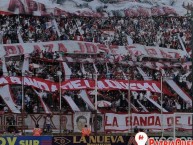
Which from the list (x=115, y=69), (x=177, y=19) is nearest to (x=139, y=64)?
(x=115, y=69)

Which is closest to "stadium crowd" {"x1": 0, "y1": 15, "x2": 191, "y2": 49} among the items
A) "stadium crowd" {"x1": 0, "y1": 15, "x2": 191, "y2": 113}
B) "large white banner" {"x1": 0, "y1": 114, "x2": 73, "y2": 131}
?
"stadium crowd" {"x1": 0, "y1": 15, "x2": 191, "y2": 113}

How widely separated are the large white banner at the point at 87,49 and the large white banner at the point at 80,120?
13.3ft

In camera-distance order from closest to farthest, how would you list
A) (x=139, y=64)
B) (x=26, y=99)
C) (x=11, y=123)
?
(x=11, y=123) → (x=26, y=99) → (x=139, y=64)

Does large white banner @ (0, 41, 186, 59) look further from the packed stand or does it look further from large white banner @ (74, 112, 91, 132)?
large white banner @ (74, 112, 91, 132)

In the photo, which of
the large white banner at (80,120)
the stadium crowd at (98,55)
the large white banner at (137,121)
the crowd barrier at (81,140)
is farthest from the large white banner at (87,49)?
the crowd barrier at (81,140)

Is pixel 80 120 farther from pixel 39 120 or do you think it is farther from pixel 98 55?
pixel 98 55

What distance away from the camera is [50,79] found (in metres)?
24.2

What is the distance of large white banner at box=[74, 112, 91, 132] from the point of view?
71.2 ft

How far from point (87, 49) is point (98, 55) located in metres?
0.56

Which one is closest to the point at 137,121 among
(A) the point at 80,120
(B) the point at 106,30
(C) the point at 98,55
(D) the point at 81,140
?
(A) the point at 80,120

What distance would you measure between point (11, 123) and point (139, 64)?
270 inches

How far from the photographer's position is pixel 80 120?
2216cm

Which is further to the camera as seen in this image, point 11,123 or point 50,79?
point 50,79

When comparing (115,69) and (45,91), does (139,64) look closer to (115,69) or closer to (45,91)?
(115,69)
